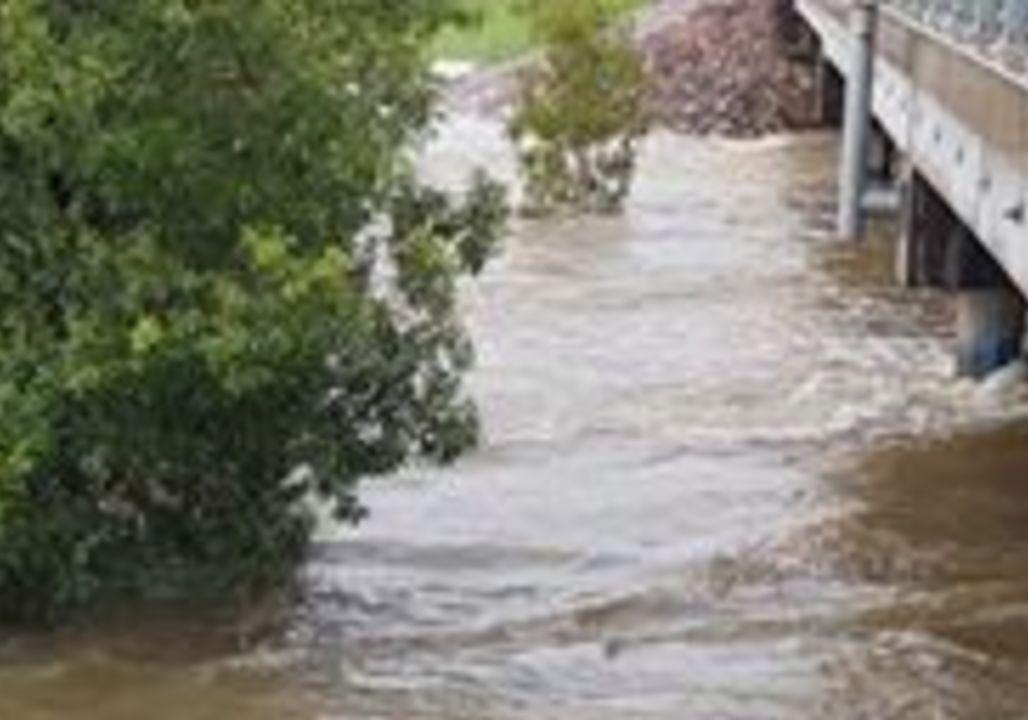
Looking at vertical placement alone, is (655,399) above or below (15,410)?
below

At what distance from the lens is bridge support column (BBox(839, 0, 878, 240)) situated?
84.4 feet

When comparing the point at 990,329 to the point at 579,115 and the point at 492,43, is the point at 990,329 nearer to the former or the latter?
the point at 579,115

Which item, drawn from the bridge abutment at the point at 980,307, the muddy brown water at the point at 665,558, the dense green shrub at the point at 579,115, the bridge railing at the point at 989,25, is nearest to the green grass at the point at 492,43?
the dense green shrub at the point at 579,115

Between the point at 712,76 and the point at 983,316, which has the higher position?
the point at 983,316

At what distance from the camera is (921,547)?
15742mm

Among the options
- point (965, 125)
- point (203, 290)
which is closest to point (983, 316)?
point (965, 125)

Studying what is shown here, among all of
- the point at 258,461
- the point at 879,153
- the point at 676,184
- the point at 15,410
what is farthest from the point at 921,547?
the point at 676,184

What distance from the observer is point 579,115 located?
1284 inches

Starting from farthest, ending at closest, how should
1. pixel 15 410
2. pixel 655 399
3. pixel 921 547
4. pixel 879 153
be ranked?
pixel 879 153
pixel 655 399
pixel 921 547
pixel 15 410

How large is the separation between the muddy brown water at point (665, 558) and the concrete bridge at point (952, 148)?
780 millimetres

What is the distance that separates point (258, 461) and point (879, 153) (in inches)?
781

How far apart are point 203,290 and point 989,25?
19.1 feet

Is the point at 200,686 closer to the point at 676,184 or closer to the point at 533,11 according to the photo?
the point at 533,11

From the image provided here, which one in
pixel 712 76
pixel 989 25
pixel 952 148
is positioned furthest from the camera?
pixel 712 76
